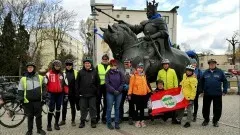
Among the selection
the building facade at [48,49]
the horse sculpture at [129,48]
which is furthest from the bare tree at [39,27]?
the horse sculpture at [129,48]

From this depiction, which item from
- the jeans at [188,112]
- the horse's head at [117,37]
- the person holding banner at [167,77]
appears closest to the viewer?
the jeans at [188,112]

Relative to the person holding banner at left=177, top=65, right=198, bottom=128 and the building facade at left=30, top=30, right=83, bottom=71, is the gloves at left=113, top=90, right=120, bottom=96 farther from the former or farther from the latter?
the building facade at left=30, top=30, right=83, bottom=71

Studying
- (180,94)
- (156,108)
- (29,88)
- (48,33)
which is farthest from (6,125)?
(48,33)

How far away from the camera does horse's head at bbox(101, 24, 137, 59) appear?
38.3 feet

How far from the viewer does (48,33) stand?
53125 mm

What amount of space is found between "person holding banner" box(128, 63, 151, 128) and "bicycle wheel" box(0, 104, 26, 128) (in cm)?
312

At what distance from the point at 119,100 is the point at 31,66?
2640 mm

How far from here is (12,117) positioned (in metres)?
10.9

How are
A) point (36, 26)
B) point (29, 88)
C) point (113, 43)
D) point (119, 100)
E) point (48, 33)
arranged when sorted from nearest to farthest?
point (29, 88) → point (119, 100) → point (113, 43) → point (36, 26) → point (48, 33)

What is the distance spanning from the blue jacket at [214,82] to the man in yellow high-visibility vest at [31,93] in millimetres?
4663

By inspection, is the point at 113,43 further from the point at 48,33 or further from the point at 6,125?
the point at 48,33

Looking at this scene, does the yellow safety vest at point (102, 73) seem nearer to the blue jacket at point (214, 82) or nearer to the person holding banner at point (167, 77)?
the person holding banner at point (167, 77)

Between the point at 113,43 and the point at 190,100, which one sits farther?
the point at 113,43

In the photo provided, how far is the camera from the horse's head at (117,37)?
11.7 metres
